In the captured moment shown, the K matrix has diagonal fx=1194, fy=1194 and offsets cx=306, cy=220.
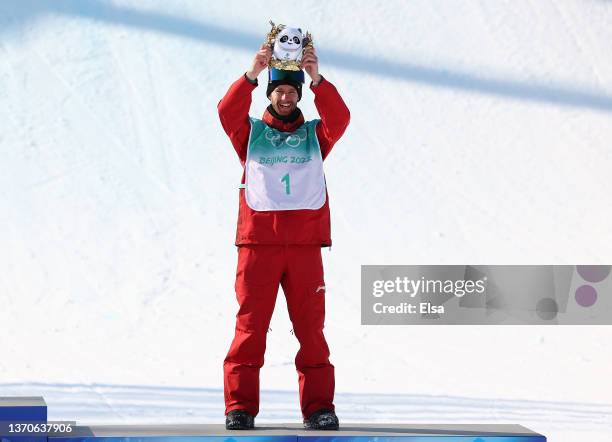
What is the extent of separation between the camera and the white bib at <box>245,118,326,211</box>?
334 cm

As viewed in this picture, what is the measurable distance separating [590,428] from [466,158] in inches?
112

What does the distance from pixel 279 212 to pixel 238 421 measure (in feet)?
1.93

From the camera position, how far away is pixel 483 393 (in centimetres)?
474

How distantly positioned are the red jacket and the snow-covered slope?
5.09ft

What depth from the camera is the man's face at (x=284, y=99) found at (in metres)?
3.40

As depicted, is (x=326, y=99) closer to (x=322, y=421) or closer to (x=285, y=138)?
(x=285, y=138)

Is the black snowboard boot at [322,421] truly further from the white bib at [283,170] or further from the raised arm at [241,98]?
the raised arm at [241,98]

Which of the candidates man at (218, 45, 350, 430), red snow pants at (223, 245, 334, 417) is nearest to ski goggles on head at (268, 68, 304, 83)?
man at (218, 45, 350, 430)

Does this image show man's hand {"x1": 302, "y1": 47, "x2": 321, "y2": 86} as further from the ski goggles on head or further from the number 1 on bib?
the number 1 on bib

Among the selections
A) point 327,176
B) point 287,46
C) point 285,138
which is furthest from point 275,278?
point 327,176

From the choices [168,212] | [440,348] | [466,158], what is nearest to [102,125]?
[168,212]

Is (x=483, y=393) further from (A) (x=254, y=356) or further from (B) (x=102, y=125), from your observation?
(B) (x=102, y=125)

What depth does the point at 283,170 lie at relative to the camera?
3359 millimetres

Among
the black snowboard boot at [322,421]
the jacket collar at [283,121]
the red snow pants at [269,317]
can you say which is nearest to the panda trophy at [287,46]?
the jacket collar at [283,121]
